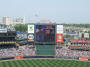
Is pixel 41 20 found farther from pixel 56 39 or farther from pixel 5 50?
pixel 5 50

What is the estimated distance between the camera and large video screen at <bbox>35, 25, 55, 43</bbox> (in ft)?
142

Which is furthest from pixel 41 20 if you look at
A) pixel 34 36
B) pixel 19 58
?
pixel 19 58

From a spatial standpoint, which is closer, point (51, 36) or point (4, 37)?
point (51, 36)

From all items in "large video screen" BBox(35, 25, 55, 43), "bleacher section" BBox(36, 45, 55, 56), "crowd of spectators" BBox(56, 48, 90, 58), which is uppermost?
"large video screen" BBox(35, 25, 55, 43)

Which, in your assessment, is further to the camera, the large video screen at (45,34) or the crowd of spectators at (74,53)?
the crowd of spectators at (74,53)

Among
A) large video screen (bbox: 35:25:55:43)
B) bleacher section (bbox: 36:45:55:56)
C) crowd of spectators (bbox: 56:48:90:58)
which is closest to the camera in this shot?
large video screen (bbox: 35:25:55:43)

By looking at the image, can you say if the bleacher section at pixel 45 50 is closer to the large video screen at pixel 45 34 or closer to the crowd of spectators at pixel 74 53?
the large video screen at pixel 45 34

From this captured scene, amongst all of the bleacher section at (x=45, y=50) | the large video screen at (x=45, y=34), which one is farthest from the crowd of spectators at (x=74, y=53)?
the large video screen at (x=45, y=34)

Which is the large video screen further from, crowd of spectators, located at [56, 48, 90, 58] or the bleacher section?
crowd of spectators, located at [56, 48, 90, 58]

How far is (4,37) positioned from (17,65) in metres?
15.7

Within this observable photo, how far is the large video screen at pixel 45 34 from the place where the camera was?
4322cm

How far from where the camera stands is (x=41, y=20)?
4706cm

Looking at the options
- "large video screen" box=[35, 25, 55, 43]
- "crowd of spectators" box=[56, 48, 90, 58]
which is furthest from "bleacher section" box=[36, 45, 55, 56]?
"crowd of spectators" box=[56, 48, 90, 58]

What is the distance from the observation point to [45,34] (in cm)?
4322
